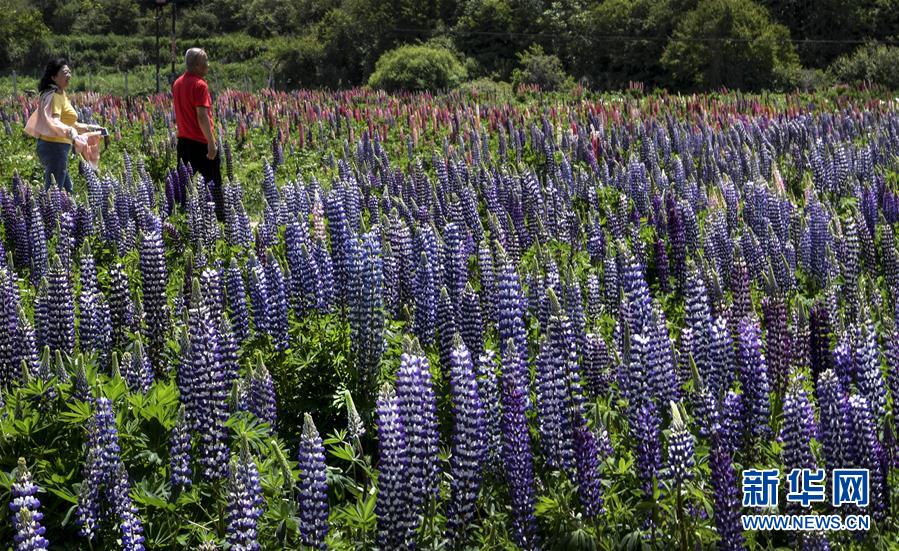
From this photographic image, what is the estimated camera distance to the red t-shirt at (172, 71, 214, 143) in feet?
32.9

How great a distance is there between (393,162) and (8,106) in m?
11.2

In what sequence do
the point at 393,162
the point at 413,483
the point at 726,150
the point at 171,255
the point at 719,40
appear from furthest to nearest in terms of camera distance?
the point at 719,40, the point at 393,162, the point at 726,150, the point at 171,255, the point at 413,483

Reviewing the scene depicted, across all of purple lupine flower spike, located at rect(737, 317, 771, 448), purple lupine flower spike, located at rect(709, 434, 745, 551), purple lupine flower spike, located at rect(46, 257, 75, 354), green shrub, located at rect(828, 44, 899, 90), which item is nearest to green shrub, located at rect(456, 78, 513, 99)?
green shrub, located at rect(828, 44, 899, 90)

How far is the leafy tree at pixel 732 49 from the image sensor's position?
2986cm

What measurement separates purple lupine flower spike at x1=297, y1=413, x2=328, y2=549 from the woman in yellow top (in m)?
7.82

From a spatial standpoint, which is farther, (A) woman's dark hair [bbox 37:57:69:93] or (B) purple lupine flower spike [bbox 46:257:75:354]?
(A) woman's dark hair [bbox 37:57:69:93]

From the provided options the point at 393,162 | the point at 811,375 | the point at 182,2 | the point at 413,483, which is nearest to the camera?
the point at 413,483

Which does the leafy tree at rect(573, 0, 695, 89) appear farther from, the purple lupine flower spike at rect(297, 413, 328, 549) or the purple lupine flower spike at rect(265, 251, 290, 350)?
the purple lupine flower spike at rect(297, 413, 328, 549)

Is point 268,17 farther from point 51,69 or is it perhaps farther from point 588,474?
point 588,474

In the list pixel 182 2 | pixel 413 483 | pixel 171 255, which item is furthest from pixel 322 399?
pixel 182 2

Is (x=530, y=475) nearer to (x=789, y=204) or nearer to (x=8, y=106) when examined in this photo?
(x=789, y=204)

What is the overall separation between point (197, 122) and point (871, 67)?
84.5 ft

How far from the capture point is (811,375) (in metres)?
5.16

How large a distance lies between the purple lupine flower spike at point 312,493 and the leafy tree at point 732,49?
28.6 meters
